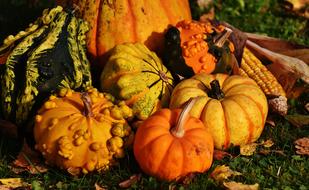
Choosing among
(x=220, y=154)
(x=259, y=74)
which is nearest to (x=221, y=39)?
(x=259, y=74)

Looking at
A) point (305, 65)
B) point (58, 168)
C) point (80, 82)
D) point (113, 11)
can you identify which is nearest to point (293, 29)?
point (305, 65)

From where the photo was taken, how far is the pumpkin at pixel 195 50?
4988 millimetres

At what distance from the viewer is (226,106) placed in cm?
444

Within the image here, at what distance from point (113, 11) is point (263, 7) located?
106 inches

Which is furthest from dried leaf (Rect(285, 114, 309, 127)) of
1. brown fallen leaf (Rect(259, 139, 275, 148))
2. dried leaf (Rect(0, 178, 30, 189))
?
dried leaf (Rect(0, 178, 30, 189))

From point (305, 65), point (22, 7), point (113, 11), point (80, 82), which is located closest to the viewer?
point (80, 82)

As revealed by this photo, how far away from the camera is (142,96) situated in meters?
4.68

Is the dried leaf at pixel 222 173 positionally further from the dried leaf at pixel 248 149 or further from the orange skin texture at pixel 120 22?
the orange skin texture at pixel 120 22

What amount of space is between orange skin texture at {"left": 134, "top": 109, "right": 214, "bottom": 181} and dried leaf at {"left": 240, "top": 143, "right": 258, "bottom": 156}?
42cm

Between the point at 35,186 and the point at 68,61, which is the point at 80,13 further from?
the point at 35,186

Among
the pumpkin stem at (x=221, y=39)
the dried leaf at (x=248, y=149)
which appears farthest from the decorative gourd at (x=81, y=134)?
the pumpkin stem at (x=221, y=39)

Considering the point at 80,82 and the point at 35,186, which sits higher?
the point at 80,82

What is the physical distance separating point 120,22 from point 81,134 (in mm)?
1367

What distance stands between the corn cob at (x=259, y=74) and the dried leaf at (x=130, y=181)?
5.08 ft
